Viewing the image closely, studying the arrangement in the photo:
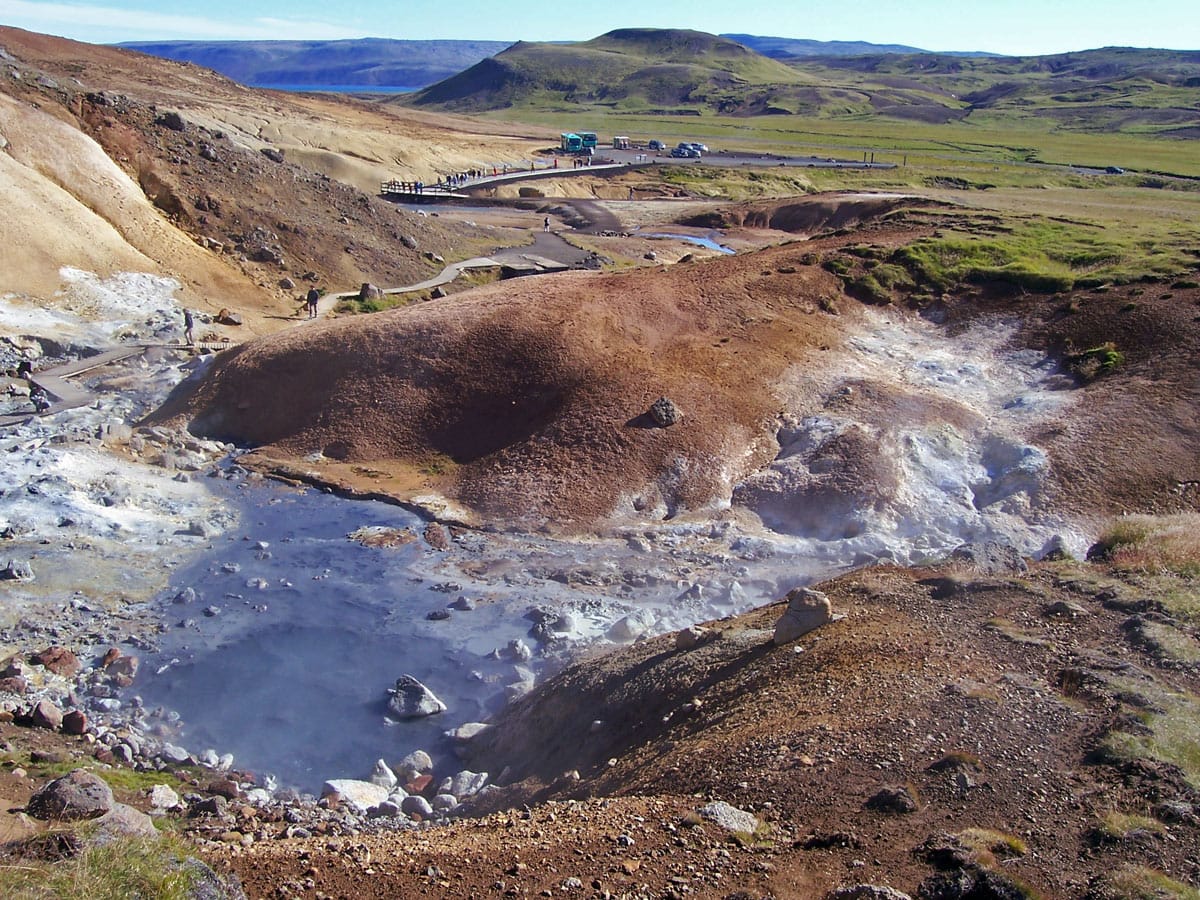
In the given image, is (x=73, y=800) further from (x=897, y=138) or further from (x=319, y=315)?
(x=897, y=138)

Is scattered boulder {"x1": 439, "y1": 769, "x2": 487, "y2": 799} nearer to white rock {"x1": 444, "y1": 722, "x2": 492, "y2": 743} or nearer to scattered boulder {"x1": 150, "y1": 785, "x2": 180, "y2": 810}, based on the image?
white rock {"x1": 444, "y1": 722, "x2": 492, "y2": 743}

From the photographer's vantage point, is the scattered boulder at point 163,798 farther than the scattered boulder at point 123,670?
No

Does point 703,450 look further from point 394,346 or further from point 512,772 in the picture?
point 512,772

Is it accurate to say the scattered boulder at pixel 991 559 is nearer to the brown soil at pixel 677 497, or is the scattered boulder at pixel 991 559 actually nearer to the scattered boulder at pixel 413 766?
the brown soil at pixel 677 497

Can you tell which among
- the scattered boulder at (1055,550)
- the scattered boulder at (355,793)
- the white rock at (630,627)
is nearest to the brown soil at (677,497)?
the scattered boulder at (1055,550)

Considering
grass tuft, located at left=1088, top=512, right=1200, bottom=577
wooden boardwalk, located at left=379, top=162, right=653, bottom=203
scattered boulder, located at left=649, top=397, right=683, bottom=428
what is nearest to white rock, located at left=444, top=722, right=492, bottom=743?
scattered boulder, located at left=649, top=397, right=683, bottom=428

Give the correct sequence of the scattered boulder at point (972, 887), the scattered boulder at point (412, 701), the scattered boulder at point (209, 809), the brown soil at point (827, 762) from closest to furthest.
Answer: the scattered boulder at point (972, 887) → the brown soil at point (827, 762) → the scattered boulder at point (209, 809) → the scattered boulder at point (412, 701)
